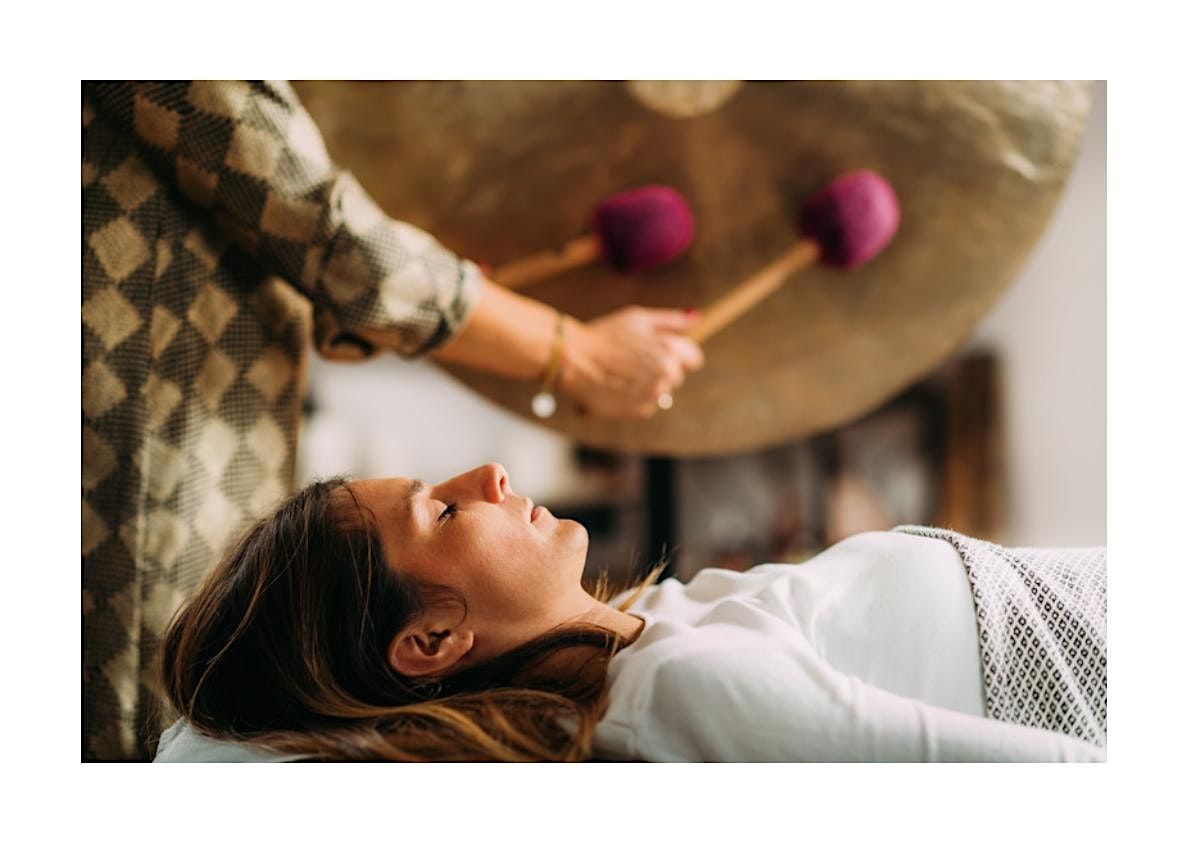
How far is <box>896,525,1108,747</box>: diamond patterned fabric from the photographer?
28.0 inches

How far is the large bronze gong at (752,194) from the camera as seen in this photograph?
3.40ft

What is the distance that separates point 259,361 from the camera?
88cm

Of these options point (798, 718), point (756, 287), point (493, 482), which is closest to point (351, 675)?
point (493, 482)

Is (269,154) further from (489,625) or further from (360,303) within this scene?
(489,625)

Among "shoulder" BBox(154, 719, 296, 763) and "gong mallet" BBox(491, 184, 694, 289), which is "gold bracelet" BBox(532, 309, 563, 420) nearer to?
"gong mallet" BBox(491, 184, 694, 289)

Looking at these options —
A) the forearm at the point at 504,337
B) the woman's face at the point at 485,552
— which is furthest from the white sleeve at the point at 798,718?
the forearm at the point at 504,337

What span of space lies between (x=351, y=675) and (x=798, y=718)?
11.5 inches

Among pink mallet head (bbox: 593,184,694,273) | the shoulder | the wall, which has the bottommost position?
the shoulder

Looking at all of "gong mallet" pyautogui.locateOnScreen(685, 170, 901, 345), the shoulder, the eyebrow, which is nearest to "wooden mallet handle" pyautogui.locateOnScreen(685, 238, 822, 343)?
"gong mallet" pyautogui.locateOnScreen(685, 170, 901, 345)

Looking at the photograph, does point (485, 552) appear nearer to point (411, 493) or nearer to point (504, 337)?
point (411, 493)

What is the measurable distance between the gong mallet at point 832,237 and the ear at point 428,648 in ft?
1.56
